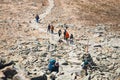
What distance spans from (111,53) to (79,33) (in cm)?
1315

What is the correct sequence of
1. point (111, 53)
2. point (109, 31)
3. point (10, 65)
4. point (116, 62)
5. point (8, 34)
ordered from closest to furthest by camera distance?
point (10, 65) → point (116, 62) → point (111, 53) → point (8, 34) → point (109, 31)

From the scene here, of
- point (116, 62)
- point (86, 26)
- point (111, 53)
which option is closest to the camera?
point (116, 62)

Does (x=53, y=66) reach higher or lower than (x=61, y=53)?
higher

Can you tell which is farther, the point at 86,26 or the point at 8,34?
the point at 86,26

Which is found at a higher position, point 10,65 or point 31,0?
point 31,0

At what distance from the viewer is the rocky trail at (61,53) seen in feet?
113

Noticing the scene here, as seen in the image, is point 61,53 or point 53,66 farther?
point 61,53

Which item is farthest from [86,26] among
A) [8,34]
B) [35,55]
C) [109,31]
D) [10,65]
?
[10,65]

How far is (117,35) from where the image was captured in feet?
182

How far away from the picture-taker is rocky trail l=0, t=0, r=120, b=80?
34.4 metres

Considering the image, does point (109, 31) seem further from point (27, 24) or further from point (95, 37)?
point (27, 24)

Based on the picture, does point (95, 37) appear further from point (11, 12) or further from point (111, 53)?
point (11, 12)

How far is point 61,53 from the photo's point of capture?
4284 centimetres

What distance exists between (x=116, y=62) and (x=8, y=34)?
780 inches
